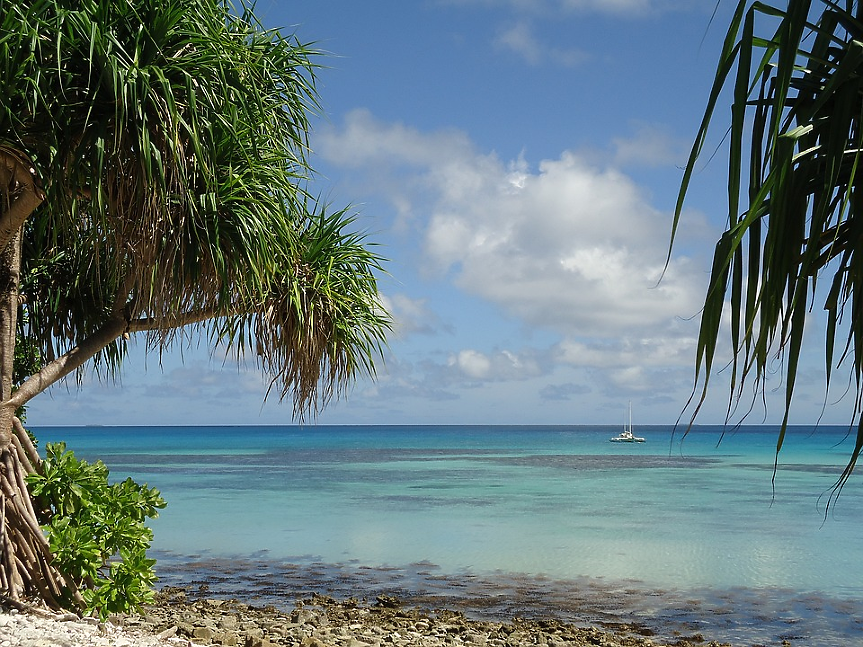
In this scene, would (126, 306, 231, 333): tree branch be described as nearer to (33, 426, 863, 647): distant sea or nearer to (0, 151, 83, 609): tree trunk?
(0, 151, 83, 609): tree trunk

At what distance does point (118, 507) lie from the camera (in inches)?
189

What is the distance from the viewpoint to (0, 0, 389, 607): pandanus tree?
393 centimetres

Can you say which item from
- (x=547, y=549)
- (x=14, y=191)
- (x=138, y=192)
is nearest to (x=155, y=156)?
(x=138, y=192)

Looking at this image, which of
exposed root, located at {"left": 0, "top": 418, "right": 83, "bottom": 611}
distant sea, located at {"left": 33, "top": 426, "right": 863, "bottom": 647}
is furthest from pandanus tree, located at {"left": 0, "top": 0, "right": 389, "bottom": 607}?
distant sea, located at {"left": 33, "top": 426, "right": 863, "bottom": 647}

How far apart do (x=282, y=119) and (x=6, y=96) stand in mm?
2079

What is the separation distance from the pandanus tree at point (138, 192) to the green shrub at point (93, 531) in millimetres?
105

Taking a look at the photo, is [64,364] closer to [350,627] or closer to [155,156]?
[155,156]

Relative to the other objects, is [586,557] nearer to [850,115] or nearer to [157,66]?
[157,66]

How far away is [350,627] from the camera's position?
6625 millimetres

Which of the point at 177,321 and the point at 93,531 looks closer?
the point at 93,531

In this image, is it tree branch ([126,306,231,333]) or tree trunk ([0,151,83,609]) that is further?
tree branch ([126,306,231,333])

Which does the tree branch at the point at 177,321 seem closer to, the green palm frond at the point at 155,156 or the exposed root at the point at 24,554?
the green palm frond at the point at 155,156

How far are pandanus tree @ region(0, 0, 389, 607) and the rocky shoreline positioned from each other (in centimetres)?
144

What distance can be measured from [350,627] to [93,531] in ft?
8.65
